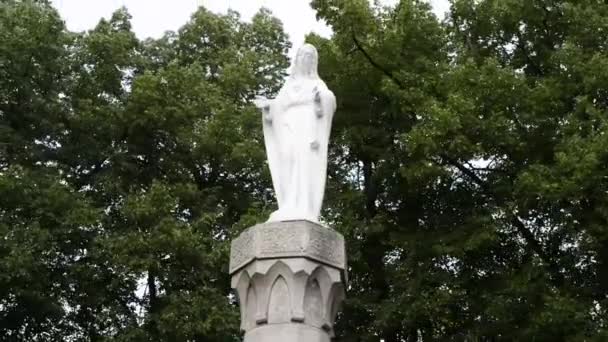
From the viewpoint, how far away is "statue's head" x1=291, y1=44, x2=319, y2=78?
986 centimetres

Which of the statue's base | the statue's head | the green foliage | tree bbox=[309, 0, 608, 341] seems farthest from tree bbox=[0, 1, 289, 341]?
the statue's base

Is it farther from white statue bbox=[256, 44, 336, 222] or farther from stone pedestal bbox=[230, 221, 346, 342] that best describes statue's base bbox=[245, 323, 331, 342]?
white statue bbox=[256, 44, 336, 222]

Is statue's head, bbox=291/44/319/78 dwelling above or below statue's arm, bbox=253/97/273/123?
above

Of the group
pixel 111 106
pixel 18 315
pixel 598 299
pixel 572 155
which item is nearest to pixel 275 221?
pixel 572 155

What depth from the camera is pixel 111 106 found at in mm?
18188

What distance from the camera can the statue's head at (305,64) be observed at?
32.3 ft

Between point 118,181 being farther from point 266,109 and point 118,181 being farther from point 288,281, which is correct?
point 288,281

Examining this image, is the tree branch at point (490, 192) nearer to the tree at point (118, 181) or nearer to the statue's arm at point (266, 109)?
the tree at point (118, 181)

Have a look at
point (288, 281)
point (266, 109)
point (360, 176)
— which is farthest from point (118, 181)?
point (288, 281)

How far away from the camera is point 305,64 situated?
987 centimetres

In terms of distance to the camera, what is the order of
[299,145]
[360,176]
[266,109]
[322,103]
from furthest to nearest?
[360,176], [266,109], [322,103], [299,145]

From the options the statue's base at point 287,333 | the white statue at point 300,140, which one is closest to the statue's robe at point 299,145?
the white statue at point 300,140

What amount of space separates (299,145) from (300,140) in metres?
0.05

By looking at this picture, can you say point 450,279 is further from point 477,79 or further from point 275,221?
point 275,221
